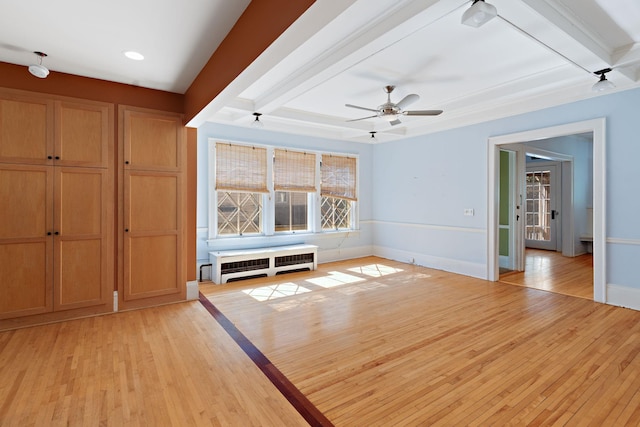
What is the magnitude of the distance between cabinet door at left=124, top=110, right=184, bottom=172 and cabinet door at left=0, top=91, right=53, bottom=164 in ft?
2.22

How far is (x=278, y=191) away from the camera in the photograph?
18.6ft

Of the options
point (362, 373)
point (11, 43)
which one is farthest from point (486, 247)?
point (11, 43)

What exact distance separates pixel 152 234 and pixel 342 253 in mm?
3799

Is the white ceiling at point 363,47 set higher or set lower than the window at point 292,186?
higher

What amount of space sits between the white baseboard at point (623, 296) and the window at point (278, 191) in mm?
4162

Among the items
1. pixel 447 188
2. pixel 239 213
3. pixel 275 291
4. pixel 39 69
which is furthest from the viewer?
pixel 447 188

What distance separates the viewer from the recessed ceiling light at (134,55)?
2.79m

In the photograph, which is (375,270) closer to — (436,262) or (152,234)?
(436,262)

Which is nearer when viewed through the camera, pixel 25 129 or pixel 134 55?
pixel 134 55

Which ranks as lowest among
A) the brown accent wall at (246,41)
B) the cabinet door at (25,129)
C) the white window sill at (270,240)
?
the white window sill at (270,240)

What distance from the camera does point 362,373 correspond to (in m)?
2.28

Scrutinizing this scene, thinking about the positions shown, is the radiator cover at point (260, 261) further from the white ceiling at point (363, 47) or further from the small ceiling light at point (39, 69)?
the small ceiling light at point (39, 69)

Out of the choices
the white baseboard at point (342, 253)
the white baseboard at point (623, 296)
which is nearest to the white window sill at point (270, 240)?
the white baseboard at point (342, 253)

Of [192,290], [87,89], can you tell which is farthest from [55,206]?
[192,290]
